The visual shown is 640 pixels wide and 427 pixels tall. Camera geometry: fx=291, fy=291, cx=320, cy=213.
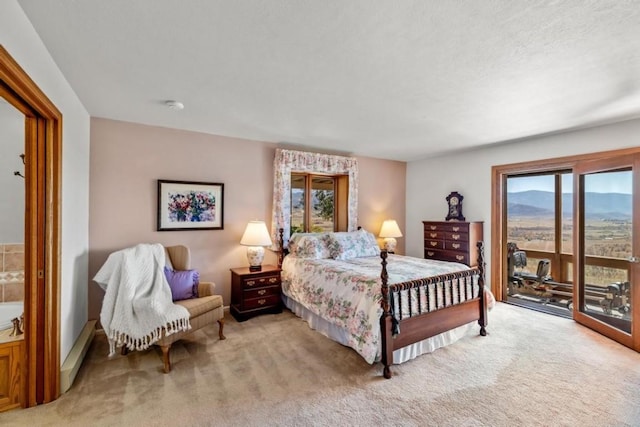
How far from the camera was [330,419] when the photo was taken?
1.94 metres

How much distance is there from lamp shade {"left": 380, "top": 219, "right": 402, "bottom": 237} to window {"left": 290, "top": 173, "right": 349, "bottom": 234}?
772 millimetres

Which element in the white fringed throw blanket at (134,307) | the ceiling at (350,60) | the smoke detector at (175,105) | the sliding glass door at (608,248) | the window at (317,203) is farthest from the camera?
the window at (317,203)

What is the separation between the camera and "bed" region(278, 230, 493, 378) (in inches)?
99.0

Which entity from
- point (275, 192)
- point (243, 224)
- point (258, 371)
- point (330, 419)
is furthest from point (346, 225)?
point (330, 419)

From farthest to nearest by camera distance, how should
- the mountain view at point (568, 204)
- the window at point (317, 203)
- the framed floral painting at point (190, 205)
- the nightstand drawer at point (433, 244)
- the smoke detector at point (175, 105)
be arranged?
the nightstand drawer at point (433, 244)
the window at point (317, 203)
the framed floral painting at point (190, 205)
the mountain view at point (568, 204)
the smoke detector at point (175, 105)

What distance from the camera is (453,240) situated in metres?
4.75

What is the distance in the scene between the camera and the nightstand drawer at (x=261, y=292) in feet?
12.2

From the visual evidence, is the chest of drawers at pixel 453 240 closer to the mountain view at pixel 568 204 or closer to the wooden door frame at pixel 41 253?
the mountain view at pixel 568 204

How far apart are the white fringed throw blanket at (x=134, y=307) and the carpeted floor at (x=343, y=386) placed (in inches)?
12.6

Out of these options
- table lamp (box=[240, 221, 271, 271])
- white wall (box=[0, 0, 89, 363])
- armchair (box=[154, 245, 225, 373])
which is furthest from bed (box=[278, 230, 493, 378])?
white wall (box=[0, 0, 89, 363])

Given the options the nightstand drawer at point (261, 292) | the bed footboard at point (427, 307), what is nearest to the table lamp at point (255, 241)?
the nightstand drawer at point (261, 292)

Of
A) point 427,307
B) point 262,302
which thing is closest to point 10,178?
point 262,302

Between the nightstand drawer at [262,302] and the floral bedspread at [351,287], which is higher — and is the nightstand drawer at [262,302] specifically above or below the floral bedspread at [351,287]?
below

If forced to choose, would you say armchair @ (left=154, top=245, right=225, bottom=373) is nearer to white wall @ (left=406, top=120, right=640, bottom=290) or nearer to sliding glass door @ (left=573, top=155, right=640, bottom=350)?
white wall @ (left=406, top=120, right=640, bottom=290)
